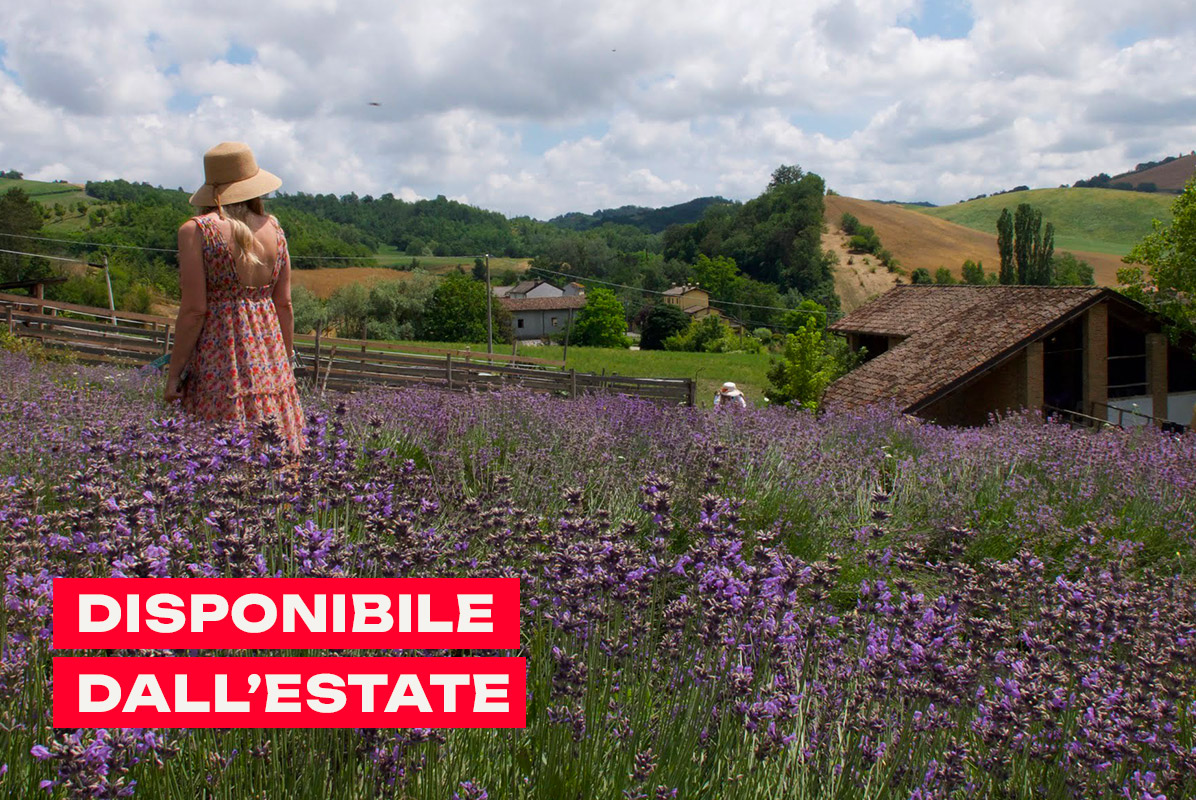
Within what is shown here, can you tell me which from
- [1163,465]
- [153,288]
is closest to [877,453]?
[1163,465]

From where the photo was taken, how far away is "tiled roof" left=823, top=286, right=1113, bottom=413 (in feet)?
81.5

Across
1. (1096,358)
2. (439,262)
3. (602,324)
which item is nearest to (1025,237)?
(1096,358)

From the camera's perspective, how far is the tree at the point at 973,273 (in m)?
92.6

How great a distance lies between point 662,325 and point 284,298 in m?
77.9

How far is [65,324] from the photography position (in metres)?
19.5

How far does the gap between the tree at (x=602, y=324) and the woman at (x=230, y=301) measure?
80297 mm

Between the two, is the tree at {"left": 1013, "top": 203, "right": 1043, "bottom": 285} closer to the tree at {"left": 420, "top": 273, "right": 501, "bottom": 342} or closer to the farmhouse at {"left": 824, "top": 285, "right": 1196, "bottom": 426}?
the farmhouse at {"left": 824, "top": 285, "right": 1196, "bottom": 426}

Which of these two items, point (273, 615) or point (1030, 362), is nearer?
point (273, 615)

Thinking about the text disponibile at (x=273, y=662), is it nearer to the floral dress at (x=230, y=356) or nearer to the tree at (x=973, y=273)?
the floral dress at (x=230, y=356)

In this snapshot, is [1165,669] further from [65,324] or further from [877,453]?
[65,324]

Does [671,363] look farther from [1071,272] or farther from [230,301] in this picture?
[230,301]

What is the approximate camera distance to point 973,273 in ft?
312

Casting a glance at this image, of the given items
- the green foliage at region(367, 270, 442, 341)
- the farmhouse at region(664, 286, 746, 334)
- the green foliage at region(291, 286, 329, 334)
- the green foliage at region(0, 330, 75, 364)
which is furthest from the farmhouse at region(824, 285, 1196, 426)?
the farmhouse at region(664, 286, 746, 334)

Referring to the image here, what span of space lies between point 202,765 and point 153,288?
70664 mm
